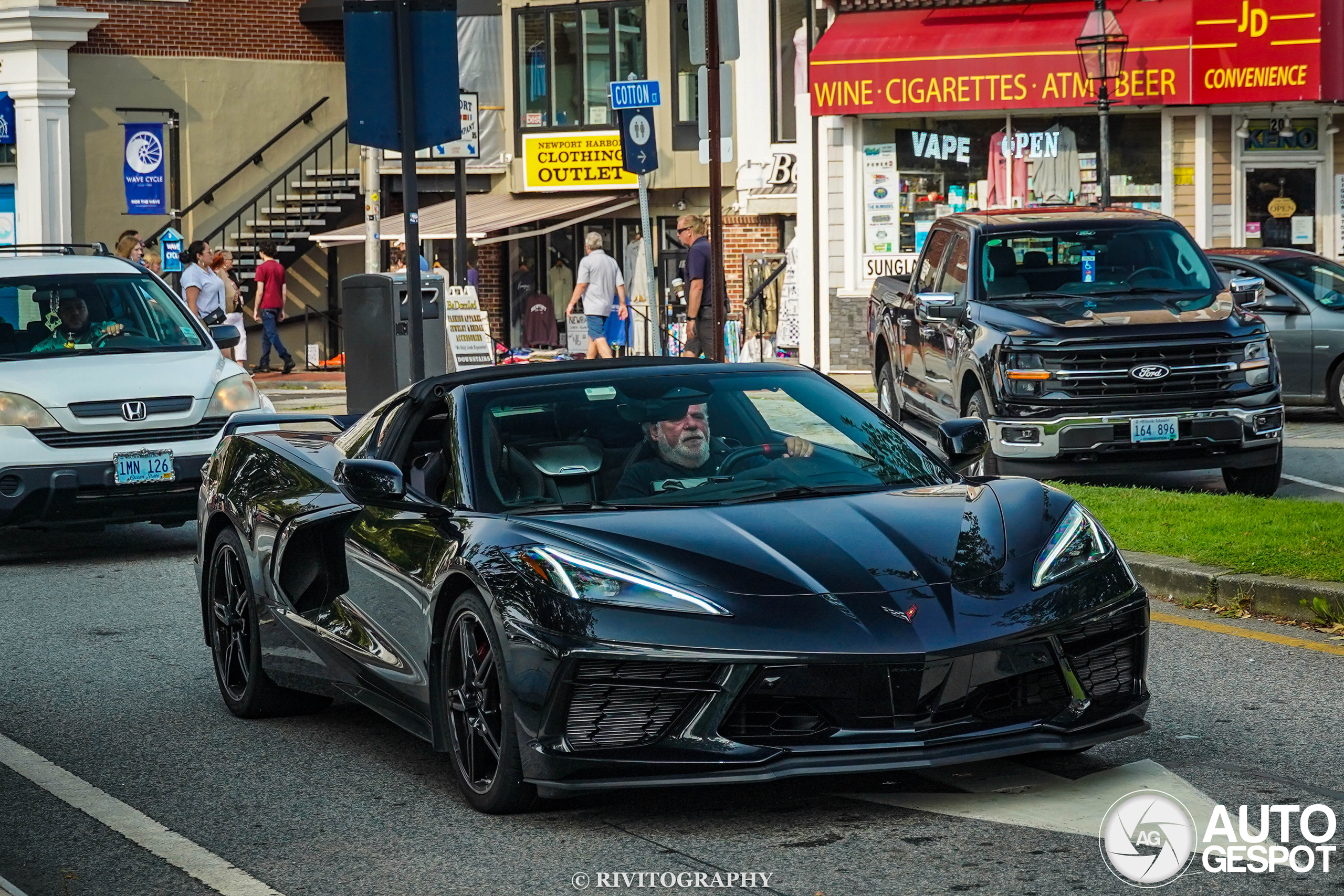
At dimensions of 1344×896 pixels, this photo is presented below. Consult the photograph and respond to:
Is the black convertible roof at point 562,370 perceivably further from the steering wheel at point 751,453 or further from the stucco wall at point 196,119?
the stucco wall at point 196,119

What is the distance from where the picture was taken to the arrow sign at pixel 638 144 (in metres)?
18.4

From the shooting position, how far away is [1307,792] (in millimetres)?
5520

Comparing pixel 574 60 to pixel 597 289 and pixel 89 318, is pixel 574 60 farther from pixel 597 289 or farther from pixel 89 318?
pixel 89 318

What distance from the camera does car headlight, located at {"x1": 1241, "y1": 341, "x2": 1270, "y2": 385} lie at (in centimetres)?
1268

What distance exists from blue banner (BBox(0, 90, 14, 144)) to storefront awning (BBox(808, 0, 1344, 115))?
644 inches

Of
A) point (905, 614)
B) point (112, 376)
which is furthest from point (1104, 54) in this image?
point (905, 614)

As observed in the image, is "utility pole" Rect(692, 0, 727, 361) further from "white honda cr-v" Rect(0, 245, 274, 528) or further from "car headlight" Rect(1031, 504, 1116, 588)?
"car headlight" Rect(1031, 504, 1116, 588)

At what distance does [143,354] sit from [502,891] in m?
8.35

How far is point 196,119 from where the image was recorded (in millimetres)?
37406

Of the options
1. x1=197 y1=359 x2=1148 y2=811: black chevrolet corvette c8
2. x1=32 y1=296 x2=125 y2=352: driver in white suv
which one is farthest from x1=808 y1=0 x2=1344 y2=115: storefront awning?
x1=197 y1=359 x2=1148 y2=811: black chevrolet corvette c8

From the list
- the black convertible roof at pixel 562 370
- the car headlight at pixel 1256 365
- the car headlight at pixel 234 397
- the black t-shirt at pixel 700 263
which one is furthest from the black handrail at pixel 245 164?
the black convertible roof at pixel 562 370

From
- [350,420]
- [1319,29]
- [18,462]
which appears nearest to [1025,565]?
[350,420]

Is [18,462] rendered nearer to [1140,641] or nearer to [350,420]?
[350,420]

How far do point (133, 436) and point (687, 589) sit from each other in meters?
7.25
